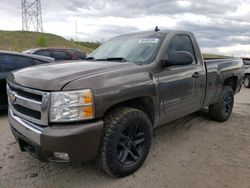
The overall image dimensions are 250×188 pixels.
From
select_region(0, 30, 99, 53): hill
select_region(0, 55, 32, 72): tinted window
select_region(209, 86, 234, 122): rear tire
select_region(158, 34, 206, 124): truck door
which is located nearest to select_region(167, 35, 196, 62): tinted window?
select_region(158, 34, 206, 124): truck door

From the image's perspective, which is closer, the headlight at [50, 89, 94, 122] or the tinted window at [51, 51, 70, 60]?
the headlight at [50, 89, 94, 122]

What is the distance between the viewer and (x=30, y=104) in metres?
2.75

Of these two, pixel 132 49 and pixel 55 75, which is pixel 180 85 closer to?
pixel 132 49

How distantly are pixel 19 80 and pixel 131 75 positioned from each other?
4.32 feet

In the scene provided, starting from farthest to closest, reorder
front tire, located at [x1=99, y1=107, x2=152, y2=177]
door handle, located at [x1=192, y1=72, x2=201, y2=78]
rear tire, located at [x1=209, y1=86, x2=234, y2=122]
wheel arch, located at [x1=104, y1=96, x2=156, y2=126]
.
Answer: rear tire, located at [x1=209, y1=86, x2=234, y2=122] → door handle, located at [x1=192, y1=72, x2=201, y2=78] → wheel arch, located at [x1=104, y1=96, x2=156, y2=126] → front tire, located at [x1=99, y1=107, x2=152, y2=177]

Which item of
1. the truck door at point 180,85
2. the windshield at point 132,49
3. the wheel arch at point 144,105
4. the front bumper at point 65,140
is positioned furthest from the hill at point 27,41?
the front bumper at point 65,140

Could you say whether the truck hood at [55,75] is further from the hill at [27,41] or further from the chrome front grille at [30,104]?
the hill at [27,41]

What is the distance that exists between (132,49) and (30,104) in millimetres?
1733

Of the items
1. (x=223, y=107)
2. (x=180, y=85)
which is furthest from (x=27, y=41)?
(x=180, y=85)

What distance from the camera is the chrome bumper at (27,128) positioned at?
103 inches

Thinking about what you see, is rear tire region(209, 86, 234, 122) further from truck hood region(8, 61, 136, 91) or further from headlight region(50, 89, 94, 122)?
headlight region(50, 89, 94, 122)

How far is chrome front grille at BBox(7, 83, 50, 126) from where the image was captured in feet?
8.42

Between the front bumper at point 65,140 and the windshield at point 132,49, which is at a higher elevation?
the windshield at point 132,49

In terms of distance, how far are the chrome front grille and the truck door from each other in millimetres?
1524
